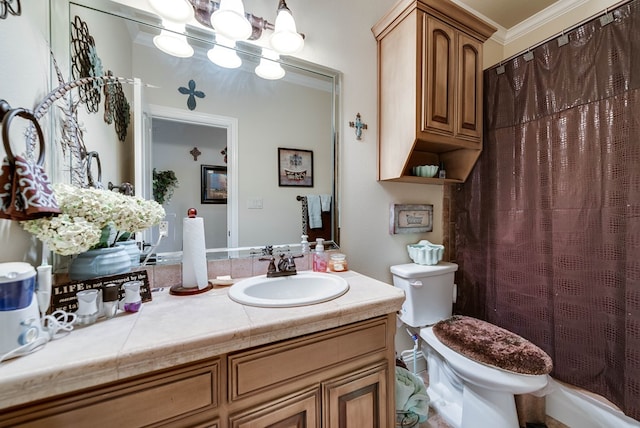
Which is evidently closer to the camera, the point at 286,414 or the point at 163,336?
the point at 163,336

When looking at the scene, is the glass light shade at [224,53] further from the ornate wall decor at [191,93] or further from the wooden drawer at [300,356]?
the wooden drawer at [300,356]

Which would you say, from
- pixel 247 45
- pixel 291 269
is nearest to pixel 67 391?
pixel 291 269

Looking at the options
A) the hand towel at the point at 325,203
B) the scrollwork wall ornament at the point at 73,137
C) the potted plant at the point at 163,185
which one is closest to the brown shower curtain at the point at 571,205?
the hand towel at the point at 325,203

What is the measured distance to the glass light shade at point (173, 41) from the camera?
1036 millimetres

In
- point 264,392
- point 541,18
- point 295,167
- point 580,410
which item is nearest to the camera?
point 264,392

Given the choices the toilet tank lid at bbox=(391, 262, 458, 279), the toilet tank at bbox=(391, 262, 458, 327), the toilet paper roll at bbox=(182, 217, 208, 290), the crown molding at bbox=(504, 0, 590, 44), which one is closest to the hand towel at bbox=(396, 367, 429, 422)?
the toilet tank at bbox=(391, 262, 458, 327)

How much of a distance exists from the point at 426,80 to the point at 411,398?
1608 mm

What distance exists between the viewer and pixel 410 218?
1.64 meters

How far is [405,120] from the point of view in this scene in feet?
4.42

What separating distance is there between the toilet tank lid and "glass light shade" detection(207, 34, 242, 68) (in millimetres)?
1410

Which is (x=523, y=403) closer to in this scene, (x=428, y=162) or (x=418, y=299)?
(x=418, y=299)

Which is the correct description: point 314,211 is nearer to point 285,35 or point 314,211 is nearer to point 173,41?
point 285,35

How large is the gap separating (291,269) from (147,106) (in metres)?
0.92

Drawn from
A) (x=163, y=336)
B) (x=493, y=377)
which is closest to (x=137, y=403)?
(x=163, y=336)
